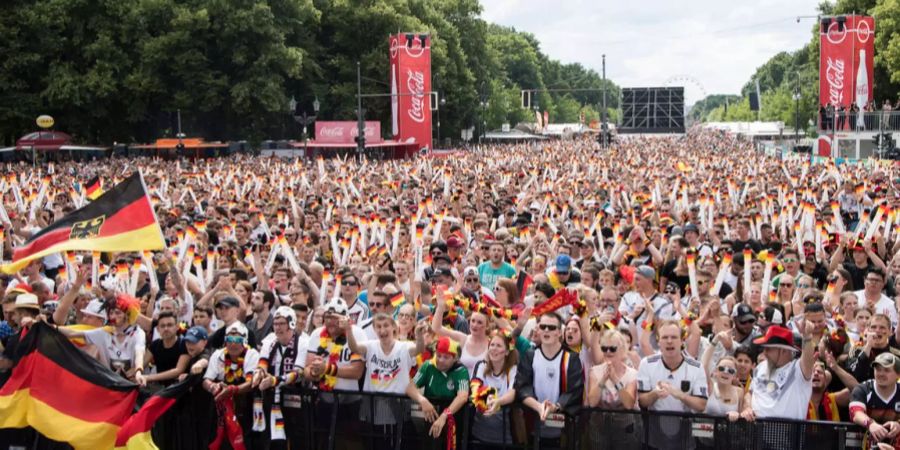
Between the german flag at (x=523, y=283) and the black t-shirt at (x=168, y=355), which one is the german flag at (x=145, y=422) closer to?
the black t-shirt at (x=168, y=355)

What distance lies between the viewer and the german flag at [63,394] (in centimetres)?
798

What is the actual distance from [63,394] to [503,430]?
333 cm

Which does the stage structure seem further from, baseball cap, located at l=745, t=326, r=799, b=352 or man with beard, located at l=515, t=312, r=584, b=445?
man with beard, located at l=515, t=312, r=584, b=445

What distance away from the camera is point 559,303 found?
749 cm

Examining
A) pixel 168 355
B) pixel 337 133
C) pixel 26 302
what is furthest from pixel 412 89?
pixel 168 355

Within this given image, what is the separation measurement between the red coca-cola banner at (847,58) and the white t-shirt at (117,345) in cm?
4049

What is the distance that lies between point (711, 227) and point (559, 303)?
337 inches

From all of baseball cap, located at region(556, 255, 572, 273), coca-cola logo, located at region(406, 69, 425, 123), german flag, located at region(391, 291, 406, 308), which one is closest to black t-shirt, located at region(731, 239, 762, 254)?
baseball cap, located at region(556, 255, 572, 273)

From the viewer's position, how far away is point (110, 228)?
9016 mm

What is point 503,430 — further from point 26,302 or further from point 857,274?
point 857,274

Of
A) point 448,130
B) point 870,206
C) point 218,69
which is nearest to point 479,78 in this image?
point 448,130

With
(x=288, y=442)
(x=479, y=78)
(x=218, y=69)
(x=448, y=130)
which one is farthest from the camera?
(x=479, y=78)

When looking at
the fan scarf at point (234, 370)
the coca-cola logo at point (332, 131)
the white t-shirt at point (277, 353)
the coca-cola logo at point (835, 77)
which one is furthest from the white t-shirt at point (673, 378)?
the coca-cola logo at point (332, 131)

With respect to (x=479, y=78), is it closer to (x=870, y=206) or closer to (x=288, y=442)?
(x=870, y=206)
